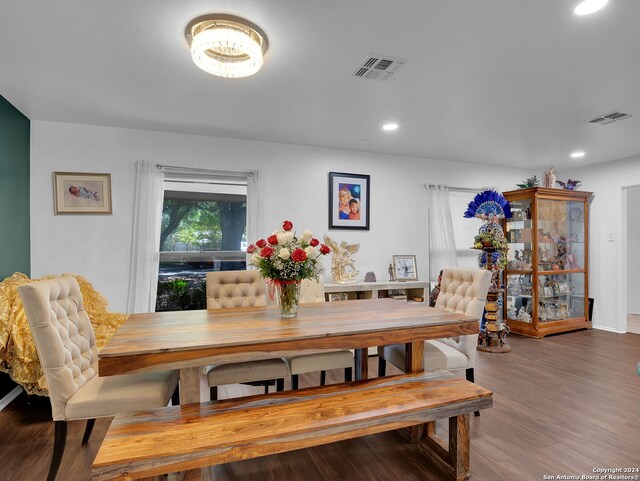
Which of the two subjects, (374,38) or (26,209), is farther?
(26,209)

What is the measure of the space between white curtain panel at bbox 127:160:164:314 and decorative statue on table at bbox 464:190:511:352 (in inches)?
139

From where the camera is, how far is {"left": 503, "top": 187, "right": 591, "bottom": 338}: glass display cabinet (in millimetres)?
4863

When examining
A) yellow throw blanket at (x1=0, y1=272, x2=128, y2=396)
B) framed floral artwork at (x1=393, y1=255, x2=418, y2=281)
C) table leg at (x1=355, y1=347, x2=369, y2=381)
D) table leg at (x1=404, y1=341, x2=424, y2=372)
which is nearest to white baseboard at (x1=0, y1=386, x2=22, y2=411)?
yellow throw blanket at (x1=0, y1=272, x2=128, y2=396)

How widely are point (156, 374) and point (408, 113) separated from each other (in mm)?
2903

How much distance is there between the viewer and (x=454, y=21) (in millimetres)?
1926

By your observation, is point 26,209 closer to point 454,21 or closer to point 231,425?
point 231,425

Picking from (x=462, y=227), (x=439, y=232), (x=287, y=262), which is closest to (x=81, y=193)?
(x=287, y=262)

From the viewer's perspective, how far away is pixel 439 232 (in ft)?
16.6

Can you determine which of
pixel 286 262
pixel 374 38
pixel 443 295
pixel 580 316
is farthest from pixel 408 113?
pixel 580 316

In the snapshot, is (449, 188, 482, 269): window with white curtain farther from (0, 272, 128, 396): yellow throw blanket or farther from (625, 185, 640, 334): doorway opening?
(0, 272, 128, 396): yellow throw blanket

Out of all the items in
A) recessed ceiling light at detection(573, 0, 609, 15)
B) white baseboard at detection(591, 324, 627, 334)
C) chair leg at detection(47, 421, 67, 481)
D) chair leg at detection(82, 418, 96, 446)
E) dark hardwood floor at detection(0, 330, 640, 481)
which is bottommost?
white baseboard at detection(591, 324, 627, 334)

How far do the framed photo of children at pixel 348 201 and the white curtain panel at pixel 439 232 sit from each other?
1017 millimetres

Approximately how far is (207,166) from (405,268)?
2786 millimetres

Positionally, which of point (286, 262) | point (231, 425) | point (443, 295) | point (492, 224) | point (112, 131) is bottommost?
point (231, 425)
